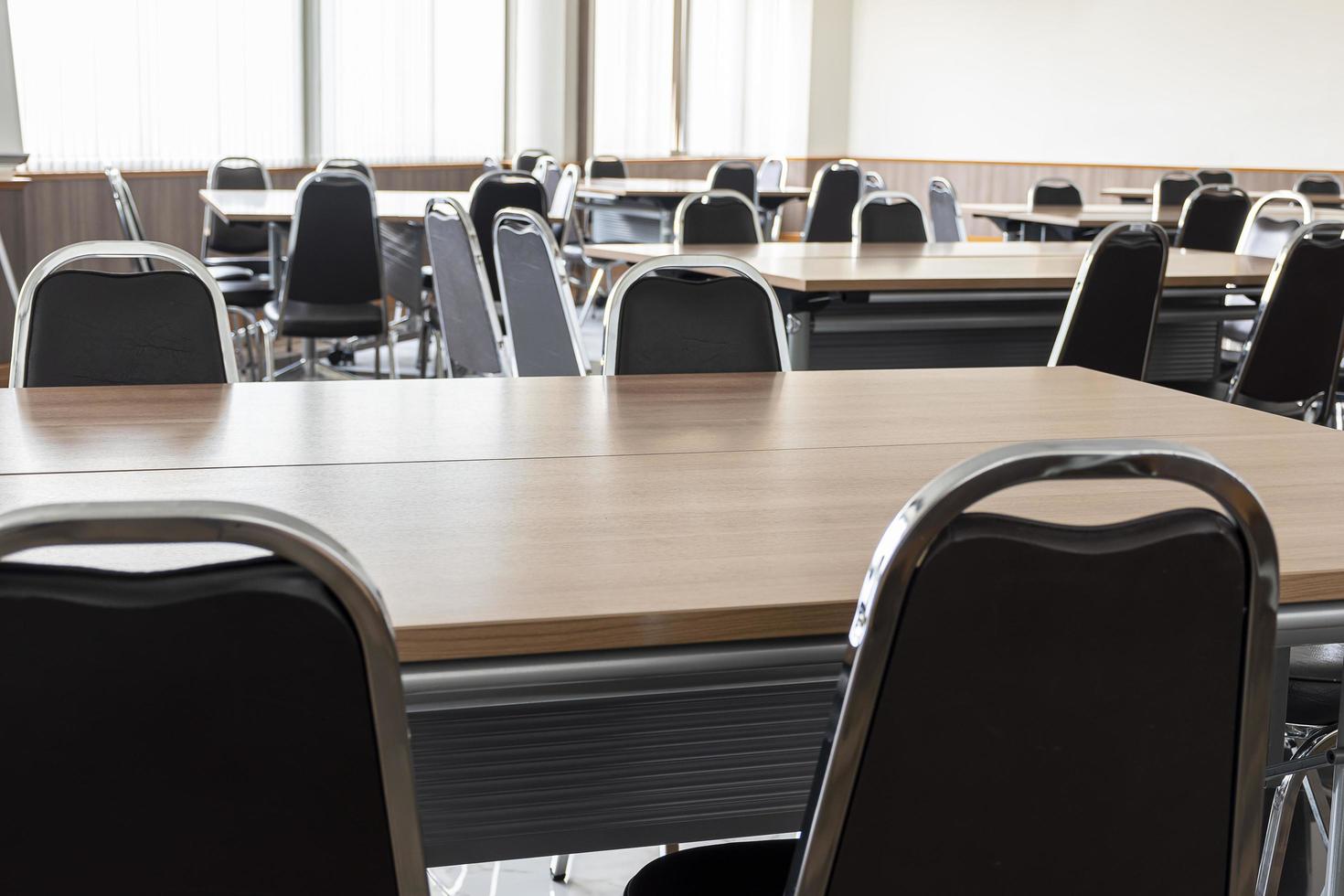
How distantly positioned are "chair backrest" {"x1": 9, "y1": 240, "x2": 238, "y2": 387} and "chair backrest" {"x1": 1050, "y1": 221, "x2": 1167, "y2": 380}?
1896 mm

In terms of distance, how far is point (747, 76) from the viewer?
41.8 ft

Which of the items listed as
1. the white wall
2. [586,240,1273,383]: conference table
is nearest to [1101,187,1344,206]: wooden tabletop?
the white wall

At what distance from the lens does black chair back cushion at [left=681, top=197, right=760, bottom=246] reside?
4.69 m

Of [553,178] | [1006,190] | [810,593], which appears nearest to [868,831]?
[810,593]

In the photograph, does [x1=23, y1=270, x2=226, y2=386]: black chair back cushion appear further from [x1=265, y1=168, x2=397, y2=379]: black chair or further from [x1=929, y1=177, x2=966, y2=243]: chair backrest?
[x1=929, y1=177, x2=966, y2=243]: chair backrest

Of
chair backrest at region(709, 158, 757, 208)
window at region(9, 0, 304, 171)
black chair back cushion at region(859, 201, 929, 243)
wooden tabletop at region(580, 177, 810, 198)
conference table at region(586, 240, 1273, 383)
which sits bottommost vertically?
conference table at region(586, 240, 1273, 383)

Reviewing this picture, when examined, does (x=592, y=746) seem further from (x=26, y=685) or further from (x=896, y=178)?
(x=896, y=178)

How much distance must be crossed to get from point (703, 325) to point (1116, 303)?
1.29 meters

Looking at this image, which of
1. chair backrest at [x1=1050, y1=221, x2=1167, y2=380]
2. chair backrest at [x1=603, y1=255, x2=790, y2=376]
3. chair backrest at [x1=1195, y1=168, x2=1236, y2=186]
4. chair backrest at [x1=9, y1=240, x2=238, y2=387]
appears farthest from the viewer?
chair backrest at [x1=1195, y1=168, x2=1236, y2=186]

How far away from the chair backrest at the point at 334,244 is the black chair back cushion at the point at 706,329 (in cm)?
263

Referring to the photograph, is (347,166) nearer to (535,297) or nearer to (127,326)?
(535,297)

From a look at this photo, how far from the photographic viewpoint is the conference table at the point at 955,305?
12.2 feet

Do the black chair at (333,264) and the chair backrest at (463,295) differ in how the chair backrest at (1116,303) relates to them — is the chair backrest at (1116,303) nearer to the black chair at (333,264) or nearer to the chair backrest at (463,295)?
the chair backrest at (463,295)

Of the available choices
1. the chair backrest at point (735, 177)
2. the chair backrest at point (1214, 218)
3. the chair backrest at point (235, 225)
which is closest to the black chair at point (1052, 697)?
the chair backrest at point (1214, 218)
